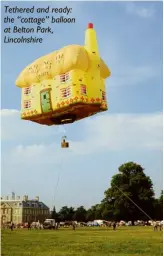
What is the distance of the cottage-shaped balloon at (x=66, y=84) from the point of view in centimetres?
895

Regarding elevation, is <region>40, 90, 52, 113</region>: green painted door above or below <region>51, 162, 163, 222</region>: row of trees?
above

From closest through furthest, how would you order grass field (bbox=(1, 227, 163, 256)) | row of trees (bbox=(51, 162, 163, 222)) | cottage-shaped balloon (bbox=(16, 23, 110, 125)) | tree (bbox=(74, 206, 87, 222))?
cottage-shaped balloon (bbox=(16, 23, 110, 125)), grass field (bbox=(1, 227, 163, 256)), row of trees (bbox=(51, 162, 163, 222)), tree (bbox=(74, 206, 87, 222))

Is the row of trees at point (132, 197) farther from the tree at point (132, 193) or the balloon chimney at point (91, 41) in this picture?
the balloon chimney at point (91, 41)

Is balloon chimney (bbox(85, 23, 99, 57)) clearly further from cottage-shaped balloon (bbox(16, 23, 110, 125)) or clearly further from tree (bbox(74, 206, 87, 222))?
tree (bbox(74, 206, 87, 222))

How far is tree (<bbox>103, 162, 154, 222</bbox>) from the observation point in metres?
39.9

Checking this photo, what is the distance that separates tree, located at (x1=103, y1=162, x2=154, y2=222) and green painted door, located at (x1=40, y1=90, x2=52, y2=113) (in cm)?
3037

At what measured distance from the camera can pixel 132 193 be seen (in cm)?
4103

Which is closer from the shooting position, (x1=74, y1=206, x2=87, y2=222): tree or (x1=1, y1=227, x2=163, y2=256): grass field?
(x1=1, y1=227, x2=163, y2=256): grass field

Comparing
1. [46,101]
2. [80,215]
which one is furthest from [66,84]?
[80,215]

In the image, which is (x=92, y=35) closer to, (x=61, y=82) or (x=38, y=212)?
(x=61, y=82)

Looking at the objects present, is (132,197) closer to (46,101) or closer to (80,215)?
(80,215)

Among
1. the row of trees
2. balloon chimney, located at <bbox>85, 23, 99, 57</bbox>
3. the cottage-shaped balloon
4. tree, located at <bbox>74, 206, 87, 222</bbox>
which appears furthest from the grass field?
tree, located at <bbox>74, 206, 87, 222</bbox>

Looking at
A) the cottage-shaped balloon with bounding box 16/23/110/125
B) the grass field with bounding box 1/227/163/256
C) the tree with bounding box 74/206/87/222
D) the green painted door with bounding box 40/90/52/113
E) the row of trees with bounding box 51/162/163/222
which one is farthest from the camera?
the tree with bounding box 74/206/87/222

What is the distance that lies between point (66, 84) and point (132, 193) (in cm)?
3292
